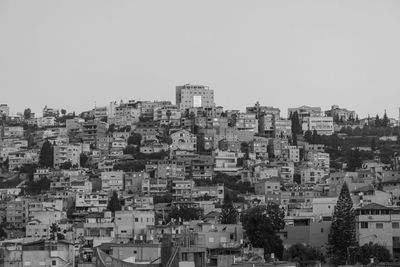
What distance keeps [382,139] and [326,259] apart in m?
65.0

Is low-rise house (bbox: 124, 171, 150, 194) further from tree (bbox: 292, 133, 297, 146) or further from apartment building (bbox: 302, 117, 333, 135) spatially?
apartment building (bbox: 302, 117, 333, 135)

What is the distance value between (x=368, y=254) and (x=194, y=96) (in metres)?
78.6

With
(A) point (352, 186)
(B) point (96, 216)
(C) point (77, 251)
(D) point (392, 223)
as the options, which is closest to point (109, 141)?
(B) point (96, 216)

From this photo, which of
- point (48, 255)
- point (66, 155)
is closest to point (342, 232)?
point (48, 255)

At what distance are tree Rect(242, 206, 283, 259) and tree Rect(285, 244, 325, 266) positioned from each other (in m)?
0.73

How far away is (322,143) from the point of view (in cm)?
11750

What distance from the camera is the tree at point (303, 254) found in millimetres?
54219

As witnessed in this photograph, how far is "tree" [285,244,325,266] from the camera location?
54219mm

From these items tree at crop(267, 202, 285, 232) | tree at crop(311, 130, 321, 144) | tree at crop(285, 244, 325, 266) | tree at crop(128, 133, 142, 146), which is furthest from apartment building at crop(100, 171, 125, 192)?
tree at crop(285, 244, 325, 266)

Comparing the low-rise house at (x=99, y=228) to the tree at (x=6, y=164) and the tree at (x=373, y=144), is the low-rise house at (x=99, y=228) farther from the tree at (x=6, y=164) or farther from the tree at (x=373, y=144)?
the tree at (x=373, y=144)

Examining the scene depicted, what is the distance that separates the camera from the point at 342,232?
5547cm

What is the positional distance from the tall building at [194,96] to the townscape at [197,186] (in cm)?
13

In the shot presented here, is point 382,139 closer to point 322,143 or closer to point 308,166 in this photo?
point 322,143

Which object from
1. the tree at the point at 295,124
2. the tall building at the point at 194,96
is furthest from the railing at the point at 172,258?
the tall building at the point at 194,96
